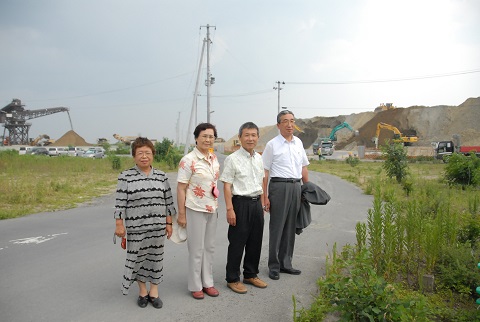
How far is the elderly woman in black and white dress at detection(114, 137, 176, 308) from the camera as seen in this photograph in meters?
3.88

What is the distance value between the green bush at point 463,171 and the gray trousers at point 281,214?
11078 mm

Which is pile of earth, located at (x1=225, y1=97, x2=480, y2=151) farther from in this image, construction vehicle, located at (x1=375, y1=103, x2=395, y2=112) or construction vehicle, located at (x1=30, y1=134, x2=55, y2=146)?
construction vehicle, located at (x1=30, y1=134, x2=55, y2=146)

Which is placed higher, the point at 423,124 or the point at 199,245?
the point at 423,124

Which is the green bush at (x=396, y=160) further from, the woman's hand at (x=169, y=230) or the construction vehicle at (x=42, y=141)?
the construction vehicle at (x=42, y=141)

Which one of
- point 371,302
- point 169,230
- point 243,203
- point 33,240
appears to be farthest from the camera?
point 33,240

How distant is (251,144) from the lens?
450 centimetres

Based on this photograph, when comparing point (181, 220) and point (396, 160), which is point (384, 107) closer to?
point (396, 160)

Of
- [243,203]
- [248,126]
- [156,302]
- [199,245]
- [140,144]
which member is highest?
[248,126]

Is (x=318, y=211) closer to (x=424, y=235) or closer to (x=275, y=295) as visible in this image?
(x=424, y=235)

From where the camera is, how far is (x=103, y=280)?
4723 mm

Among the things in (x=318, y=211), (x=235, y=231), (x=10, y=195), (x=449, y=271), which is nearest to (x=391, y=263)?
(x=449, y=271)

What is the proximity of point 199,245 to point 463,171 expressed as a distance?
12752mm

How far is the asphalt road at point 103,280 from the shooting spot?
3799 mm

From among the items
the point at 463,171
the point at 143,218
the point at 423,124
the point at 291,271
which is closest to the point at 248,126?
the point at 143,218
